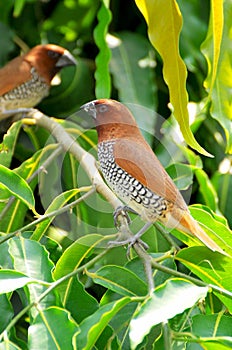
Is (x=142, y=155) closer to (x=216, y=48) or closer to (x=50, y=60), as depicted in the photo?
(x=216, y=48)

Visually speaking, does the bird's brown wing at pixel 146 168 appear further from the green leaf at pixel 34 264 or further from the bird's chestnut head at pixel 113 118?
the green leaf at pixel 34 264

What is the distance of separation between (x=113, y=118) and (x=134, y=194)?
0.30 m

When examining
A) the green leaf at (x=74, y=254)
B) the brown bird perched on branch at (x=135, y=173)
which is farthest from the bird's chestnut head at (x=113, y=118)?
the green leaf at (x=74, y=254)

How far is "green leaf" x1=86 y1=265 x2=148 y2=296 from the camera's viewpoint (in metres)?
2.03

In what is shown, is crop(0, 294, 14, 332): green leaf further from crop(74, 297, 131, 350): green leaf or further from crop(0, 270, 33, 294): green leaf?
crop(74, 297, 131, 350): green leaf

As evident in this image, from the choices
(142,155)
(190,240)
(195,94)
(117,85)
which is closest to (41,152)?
(142,155)

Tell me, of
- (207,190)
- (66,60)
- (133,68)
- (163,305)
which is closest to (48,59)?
(66,60)

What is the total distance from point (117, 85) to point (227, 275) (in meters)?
1.61

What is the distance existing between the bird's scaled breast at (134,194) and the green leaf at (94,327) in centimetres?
94

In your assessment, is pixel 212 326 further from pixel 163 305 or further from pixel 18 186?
pixel 18 186

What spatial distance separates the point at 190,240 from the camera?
8.44 feet

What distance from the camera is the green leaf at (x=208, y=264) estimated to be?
86.8 inches

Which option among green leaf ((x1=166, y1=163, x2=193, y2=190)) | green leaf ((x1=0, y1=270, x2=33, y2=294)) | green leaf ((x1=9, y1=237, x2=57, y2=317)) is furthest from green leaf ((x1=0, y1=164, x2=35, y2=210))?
green leaf ((x1=166, y1=163, x2=193, y2=190))

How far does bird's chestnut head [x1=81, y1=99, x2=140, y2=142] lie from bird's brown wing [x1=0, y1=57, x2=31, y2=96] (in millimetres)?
1222
